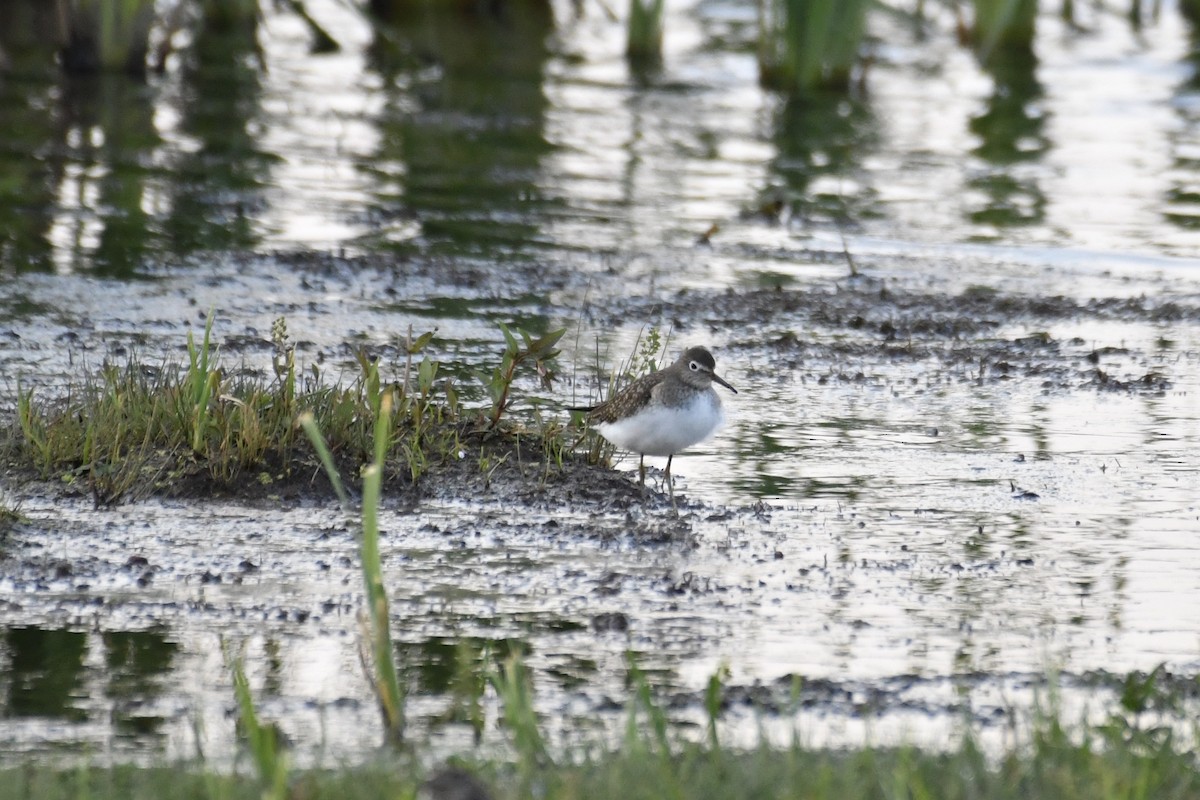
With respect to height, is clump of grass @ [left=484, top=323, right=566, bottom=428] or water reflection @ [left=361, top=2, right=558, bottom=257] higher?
water reflection @ [left=361, top=2, right=558, bottom=257]

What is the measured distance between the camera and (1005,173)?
1569 cm

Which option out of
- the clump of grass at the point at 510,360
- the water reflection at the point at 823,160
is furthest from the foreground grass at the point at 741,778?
the water reflection at the point at 823,160

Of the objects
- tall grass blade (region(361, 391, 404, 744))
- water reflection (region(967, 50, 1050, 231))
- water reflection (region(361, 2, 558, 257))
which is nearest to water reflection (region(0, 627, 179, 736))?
tall grass blade (region(361, 391, 404, 744))

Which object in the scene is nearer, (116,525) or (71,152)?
(116,525)

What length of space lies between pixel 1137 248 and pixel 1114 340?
9.06 ft

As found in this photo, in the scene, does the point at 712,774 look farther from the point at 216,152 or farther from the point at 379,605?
the point at 216,152

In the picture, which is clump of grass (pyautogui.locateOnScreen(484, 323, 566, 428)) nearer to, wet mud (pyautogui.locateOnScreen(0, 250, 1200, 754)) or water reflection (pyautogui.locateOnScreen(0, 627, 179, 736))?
wet mud (pyautogui.locateOnScreen(0, 250, 1200, 754))

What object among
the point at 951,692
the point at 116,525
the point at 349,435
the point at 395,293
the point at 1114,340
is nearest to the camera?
the point at 951,692

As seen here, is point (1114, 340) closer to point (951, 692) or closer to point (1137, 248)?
point (1137, 248)

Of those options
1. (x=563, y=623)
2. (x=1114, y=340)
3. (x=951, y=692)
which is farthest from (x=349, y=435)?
(x=1114, y=340)

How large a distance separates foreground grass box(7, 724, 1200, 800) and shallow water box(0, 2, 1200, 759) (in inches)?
13.7

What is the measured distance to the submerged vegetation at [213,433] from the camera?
7.03 meters

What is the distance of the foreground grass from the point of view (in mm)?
3961

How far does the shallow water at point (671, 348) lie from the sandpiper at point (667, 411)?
0.30 metres
